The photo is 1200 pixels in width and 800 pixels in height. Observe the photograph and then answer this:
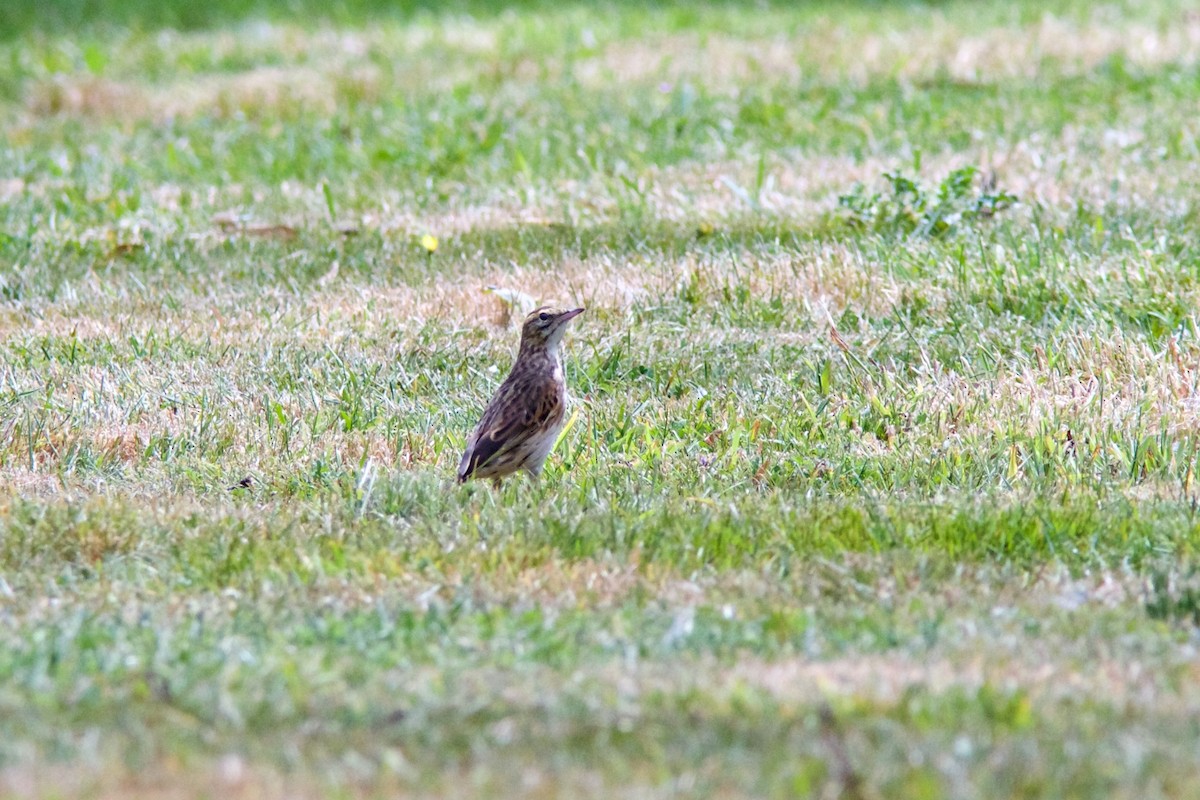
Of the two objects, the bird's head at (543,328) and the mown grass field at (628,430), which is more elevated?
the bird's head at (543,328)

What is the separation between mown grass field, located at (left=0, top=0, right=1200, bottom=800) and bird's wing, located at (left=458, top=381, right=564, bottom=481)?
0.62ft

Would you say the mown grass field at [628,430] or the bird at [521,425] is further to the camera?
the bird at [521,425]

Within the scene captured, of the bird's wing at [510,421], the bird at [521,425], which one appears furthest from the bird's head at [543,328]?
the bird's wing at [510,421]

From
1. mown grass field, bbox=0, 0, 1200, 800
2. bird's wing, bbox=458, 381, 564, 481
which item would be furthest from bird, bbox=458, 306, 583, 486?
mown grass field, bbox=0, 0, 1200, 800

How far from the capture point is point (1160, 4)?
15.0m

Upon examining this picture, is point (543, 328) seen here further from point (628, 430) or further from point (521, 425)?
point (521, 425)

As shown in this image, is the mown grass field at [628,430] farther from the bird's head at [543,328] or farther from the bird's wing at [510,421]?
the bird's head at [543,328]

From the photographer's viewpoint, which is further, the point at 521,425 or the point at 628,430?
the point at 628,430

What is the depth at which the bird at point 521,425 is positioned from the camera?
598 cm

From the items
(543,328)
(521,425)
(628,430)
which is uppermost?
(543,328)

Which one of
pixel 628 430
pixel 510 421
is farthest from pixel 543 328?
pixel 510 421

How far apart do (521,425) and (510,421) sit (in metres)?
0.04

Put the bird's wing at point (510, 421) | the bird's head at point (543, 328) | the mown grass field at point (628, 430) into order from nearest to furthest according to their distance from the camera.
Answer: the mown grass field at point (628, 430) < the bird's wing at point (510, 421) < the bird's head at point (543, 328)

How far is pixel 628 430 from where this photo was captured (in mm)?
6559
